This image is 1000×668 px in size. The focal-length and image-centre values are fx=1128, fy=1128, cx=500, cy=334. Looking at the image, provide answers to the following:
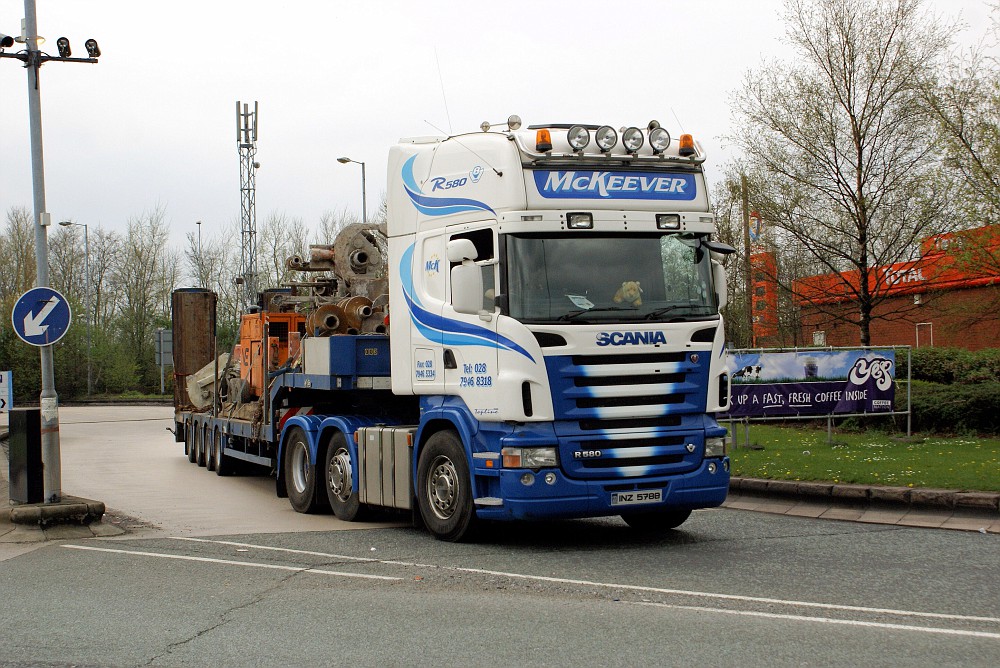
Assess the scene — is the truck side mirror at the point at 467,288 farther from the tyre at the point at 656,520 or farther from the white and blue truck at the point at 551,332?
the tyre at the point at 656,520

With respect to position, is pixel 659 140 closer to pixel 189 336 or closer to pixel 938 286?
pixel 938 286

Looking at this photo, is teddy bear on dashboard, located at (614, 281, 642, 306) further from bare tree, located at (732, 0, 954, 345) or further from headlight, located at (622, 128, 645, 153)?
bare tree, located at (732, 0, 954, 345)

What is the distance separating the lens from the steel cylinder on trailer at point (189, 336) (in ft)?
77.3

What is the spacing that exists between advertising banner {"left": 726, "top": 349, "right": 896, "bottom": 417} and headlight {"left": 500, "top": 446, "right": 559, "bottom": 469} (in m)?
7.73

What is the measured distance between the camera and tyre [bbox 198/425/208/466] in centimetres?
2039

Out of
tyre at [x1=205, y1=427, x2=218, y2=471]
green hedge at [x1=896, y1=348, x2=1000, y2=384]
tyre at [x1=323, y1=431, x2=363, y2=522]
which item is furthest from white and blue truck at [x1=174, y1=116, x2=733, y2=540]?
green hedge at [x1=896, y1=348, x2=1000, y2=384]

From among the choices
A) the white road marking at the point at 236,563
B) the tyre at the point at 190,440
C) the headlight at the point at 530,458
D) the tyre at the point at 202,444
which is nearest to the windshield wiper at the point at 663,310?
the headlight at the point at 530,458

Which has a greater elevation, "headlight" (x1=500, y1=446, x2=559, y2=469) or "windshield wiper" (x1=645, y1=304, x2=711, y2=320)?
"windshield wiper" (x1=645, y1=304, x2=711, y2=320)

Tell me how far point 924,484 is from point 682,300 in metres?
4.23

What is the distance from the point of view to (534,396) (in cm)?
973

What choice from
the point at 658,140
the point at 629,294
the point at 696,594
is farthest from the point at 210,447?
the point at 696,594

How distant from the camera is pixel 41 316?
1230cm

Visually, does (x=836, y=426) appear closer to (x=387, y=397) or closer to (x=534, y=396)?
(x=387, y=397)

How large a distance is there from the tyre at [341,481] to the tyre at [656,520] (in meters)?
2.95
